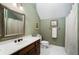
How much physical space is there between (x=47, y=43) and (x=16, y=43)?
48 centimetres

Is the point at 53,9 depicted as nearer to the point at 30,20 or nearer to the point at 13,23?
the point at 30,20

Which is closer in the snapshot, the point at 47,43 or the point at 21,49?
the point at 21,49

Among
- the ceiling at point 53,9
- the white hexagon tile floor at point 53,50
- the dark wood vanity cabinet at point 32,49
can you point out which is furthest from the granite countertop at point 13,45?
the ceiling at point 53,9

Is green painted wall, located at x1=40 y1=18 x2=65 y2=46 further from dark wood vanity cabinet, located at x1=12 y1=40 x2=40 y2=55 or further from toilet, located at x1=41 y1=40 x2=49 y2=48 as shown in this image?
dark wood vanity cabinet, located at x1=12 y1=40 x2=40 y2=55

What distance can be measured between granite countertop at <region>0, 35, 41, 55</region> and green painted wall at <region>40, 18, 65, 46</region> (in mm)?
114

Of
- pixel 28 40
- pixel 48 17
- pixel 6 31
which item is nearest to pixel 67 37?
pixel 48 17

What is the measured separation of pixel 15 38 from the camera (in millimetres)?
1447

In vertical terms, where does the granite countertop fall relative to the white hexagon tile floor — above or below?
above

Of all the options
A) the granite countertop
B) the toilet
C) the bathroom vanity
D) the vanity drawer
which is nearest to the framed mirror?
the bathroom vanity

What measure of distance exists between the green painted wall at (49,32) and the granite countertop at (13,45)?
0.38 ft

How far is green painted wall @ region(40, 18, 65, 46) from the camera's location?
Answer: 149cm

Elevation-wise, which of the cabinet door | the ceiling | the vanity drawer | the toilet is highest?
the ceiling

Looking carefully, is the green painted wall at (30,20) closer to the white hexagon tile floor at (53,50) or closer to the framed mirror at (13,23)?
the framed mirror at (13,23)
